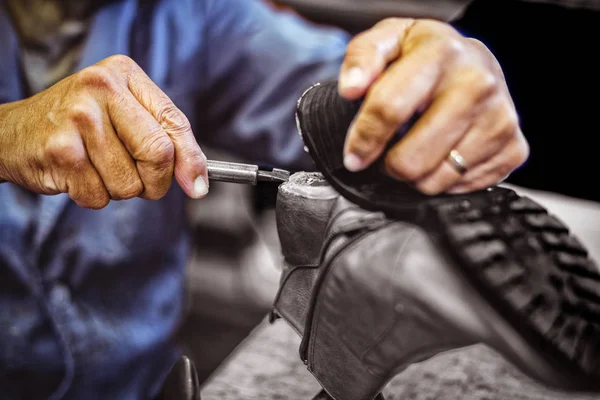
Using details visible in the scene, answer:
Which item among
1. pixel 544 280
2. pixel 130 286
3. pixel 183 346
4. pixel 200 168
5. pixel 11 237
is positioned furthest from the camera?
pixel 183 346

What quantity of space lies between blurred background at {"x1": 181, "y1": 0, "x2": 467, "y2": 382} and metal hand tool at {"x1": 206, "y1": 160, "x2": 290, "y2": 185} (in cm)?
68

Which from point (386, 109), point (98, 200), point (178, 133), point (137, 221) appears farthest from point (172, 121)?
point (137, 221)

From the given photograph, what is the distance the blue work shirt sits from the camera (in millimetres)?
884

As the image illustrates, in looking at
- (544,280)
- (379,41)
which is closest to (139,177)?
(379,41)

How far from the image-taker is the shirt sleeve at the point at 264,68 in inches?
41.3

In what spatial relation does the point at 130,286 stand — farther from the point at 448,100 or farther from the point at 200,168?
the point at 448,100

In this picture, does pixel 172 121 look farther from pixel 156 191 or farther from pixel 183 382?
pixel 183 382

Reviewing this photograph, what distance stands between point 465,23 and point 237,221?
2.44ft

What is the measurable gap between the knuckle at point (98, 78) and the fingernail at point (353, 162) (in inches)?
10.4

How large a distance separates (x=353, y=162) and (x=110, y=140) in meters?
0.26

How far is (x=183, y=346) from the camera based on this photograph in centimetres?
117

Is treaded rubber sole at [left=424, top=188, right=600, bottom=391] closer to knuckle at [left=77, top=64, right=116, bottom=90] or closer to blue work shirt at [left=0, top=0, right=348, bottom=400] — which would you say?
knuckle at [left=77, top=64, right=116, bottom=90]

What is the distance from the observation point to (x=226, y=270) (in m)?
1.26

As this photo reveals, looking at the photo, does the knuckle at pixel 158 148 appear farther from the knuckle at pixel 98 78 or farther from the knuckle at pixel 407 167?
the knuckle at pixel 407 167
